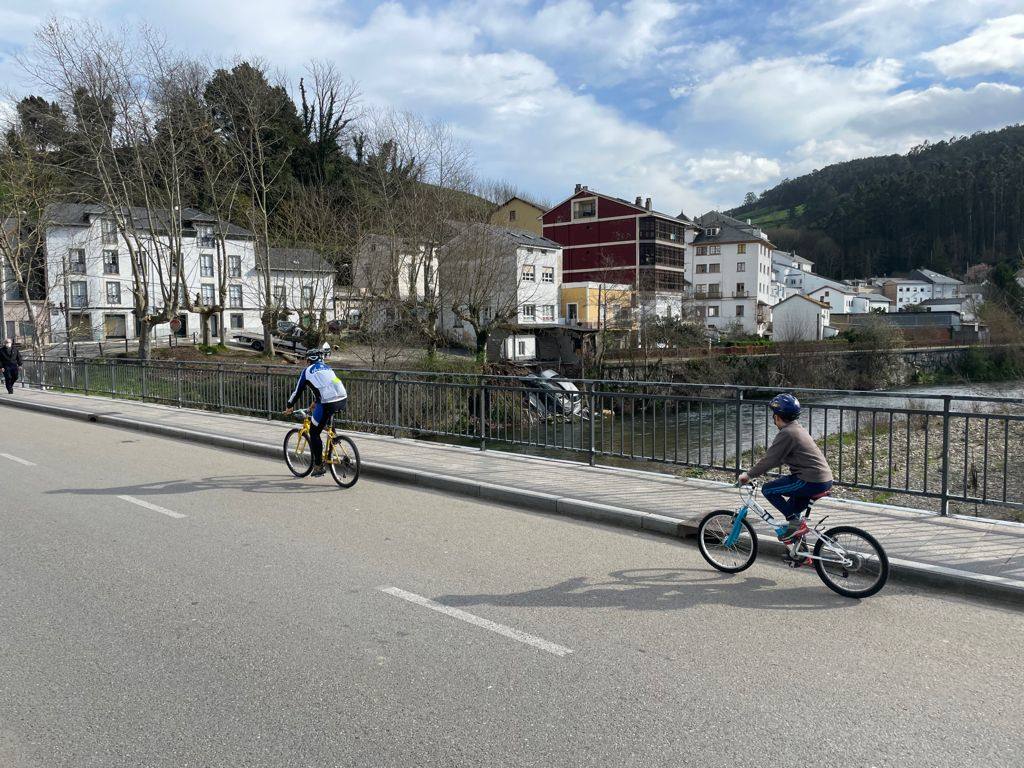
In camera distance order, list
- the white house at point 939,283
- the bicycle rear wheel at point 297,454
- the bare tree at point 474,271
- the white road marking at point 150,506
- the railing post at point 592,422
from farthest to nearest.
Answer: the white house at point 939,283, the bare tree at point 474,271, the bicycle rear wheel at point 297,454, the railing post at point 592,422, the white road marking at point 150,506

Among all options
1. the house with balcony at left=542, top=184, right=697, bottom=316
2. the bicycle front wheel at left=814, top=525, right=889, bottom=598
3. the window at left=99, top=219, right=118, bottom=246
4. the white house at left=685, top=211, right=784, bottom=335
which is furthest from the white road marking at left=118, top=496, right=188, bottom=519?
the white house at left=685, top=211, right=784, bottom=335

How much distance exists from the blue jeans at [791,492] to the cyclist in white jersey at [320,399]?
17.9 ft

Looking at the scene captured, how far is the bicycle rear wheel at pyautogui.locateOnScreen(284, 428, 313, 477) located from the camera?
9789 millimetres

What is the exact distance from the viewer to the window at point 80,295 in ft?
194

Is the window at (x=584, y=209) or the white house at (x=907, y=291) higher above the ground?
the window at (x=584, y=209)

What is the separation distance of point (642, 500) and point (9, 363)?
2317 centimetres

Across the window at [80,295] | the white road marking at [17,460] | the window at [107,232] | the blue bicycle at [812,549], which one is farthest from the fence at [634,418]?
the window at [80,295]

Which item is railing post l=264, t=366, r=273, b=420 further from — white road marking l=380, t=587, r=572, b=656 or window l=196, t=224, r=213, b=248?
window l=196, t=224, r=213, b=248

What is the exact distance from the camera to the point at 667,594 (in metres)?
5.34

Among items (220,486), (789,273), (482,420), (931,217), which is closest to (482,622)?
(220,486)

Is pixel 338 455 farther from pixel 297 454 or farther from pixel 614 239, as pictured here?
pixel 614 239

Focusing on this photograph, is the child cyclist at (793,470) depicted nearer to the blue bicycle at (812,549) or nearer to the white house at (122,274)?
the blue bicycle at (812,549)

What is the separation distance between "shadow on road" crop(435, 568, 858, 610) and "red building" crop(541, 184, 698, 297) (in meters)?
65.2

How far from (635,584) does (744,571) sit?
3.40 ft
